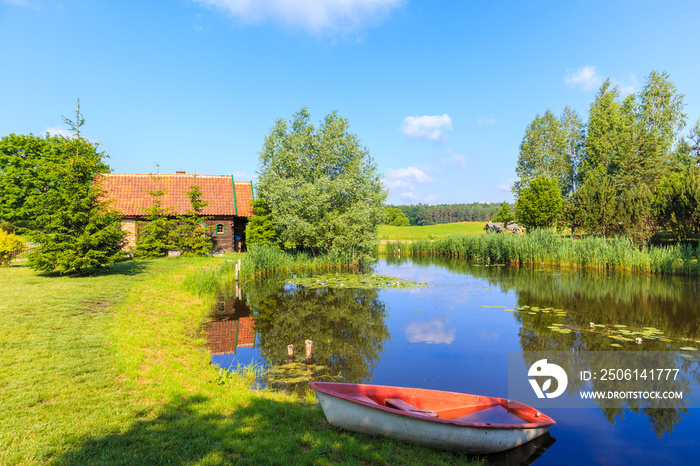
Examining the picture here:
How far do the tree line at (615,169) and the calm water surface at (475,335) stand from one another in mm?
9781

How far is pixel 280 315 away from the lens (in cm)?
1501

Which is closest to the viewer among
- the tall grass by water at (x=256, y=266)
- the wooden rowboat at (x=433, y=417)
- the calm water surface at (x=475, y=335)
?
the wooden rowboat at (x=433, y=417)

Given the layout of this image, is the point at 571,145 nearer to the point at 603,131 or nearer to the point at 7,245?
the point at 603,131

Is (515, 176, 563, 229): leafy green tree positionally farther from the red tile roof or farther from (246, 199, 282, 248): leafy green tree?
the red tile roof

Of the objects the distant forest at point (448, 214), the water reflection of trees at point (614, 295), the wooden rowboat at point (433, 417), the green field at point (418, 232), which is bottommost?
the water reflection of trees at point (614, 295)

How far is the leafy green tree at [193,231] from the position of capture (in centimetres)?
2911

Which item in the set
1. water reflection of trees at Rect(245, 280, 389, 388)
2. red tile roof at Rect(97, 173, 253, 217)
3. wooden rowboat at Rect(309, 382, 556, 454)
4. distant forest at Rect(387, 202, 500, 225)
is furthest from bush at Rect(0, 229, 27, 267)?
distant forest at Rect(387, 202, 500, 225)

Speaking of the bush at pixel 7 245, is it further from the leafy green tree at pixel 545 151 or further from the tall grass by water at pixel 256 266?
the leafy green tree at pixel 545 151

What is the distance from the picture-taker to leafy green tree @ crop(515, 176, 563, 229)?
41312 mm

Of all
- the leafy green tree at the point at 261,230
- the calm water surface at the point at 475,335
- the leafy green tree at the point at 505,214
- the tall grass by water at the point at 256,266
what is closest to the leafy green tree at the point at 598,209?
the calm water surface at the point at 475,335

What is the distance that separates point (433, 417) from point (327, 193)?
76.8ft

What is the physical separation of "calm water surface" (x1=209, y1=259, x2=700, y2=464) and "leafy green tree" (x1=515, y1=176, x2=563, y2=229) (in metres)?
19.7

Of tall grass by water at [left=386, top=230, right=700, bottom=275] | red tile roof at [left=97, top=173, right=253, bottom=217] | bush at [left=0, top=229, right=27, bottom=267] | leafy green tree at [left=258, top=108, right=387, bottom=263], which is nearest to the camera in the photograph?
bush at [left=0, top=229, right=27, bottom=267]

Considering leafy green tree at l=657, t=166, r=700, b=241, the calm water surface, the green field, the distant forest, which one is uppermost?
the distant forest
